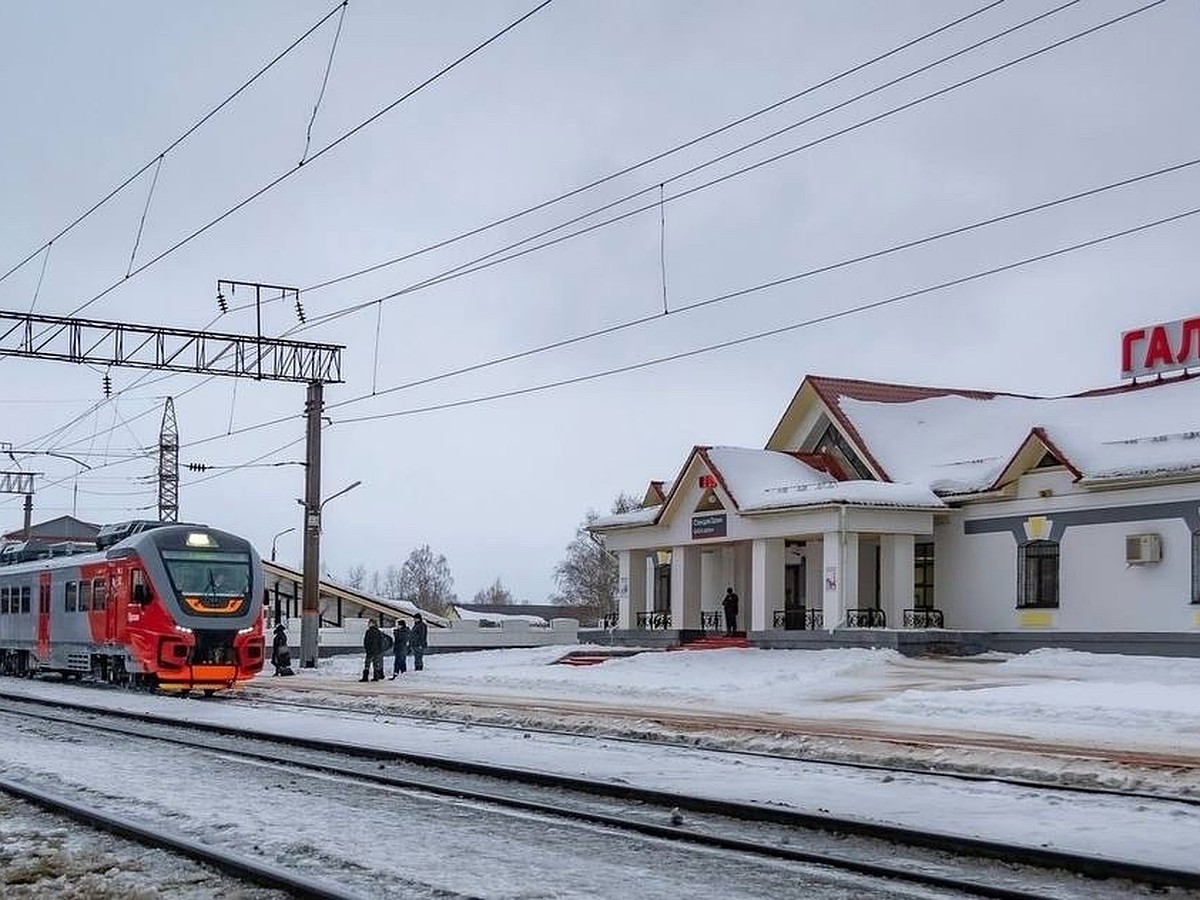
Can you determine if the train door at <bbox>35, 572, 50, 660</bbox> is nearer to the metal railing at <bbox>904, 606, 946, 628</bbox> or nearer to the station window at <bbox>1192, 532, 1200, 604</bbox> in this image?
the metal railing at <bbox>904, 606, 946, 628</bbox>

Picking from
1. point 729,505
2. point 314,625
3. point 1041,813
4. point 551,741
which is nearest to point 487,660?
point 314,625

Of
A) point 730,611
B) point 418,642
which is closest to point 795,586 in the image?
point 730,611

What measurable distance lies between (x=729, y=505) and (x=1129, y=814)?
27.2m

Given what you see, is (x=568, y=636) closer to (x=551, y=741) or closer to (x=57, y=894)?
(x=551, y=741)

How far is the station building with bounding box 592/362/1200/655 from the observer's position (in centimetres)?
3138

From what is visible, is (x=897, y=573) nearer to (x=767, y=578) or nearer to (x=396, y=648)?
(x=767, y=578)

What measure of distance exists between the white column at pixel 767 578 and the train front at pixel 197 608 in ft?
45.2

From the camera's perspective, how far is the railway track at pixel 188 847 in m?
8.32

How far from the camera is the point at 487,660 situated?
137 feet

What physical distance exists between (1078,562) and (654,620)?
1441cm

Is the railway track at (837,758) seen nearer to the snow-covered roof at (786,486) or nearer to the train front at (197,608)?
the train front at (197,608)

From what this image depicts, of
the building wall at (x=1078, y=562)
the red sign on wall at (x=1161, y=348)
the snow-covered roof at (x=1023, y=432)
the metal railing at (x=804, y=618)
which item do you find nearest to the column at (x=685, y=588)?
the metal railing at (x=804, y=618)

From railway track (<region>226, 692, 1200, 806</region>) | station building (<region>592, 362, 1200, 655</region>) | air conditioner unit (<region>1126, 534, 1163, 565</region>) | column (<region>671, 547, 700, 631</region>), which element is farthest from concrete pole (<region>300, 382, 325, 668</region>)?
air conditioner unit (<region>1126, 534, 1163, 565</region>)

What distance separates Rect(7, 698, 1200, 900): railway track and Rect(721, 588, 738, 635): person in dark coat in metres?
23.4
